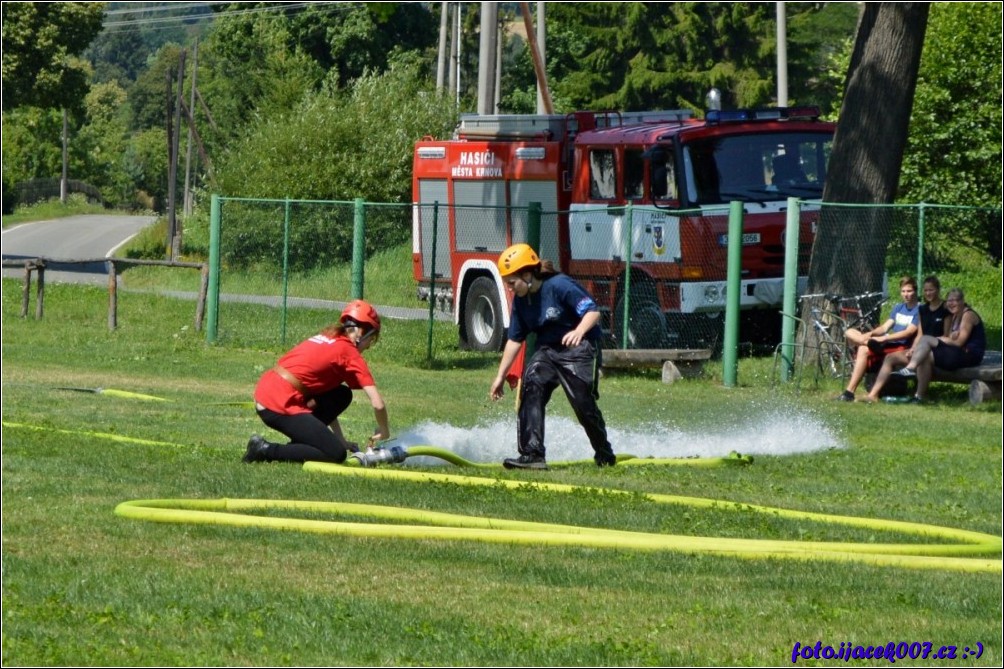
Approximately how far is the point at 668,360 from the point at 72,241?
5375 cm

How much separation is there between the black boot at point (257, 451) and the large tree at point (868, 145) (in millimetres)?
9597

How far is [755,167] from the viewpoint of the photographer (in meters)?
20.3

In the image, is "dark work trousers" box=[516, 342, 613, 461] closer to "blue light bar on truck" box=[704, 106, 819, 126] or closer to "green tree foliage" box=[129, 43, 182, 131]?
"blue light bar on truck" box=[704, 106, 819, 126]

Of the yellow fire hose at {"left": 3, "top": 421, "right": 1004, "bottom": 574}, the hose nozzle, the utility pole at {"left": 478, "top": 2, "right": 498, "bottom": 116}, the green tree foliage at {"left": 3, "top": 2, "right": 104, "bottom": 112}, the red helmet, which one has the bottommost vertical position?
the hose nozzle

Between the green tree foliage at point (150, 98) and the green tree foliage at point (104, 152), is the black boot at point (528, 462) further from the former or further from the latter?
the green tree foliage at point (150, 98)

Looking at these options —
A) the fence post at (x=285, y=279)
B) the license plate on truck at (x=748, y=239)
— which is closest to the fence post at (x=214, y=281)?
the fence post at (x=285, y=279)

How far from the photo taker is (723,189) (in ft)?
65.6

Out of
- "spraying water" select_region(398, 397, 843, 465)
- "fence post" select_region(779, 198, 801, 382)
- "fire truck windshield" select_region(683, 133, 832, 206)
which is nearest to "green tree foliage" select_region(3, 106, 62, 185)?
"fire truck windshield" select_region(683, 133, 832, 206)

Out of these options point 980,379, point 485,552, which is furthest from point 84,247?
point 485,552

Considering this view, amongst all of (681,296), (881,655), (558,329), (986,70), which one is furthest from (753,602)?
(986,70)

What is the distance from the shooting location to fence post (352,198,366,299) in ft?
71.4

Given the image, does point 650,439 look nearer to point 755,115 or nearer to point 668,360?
point 668,360

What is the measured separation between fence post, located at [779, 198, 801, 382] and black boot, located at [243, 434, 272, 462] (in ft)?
29.8

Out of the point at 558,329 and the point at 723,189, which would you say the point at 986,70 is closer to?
the point at 723,189
